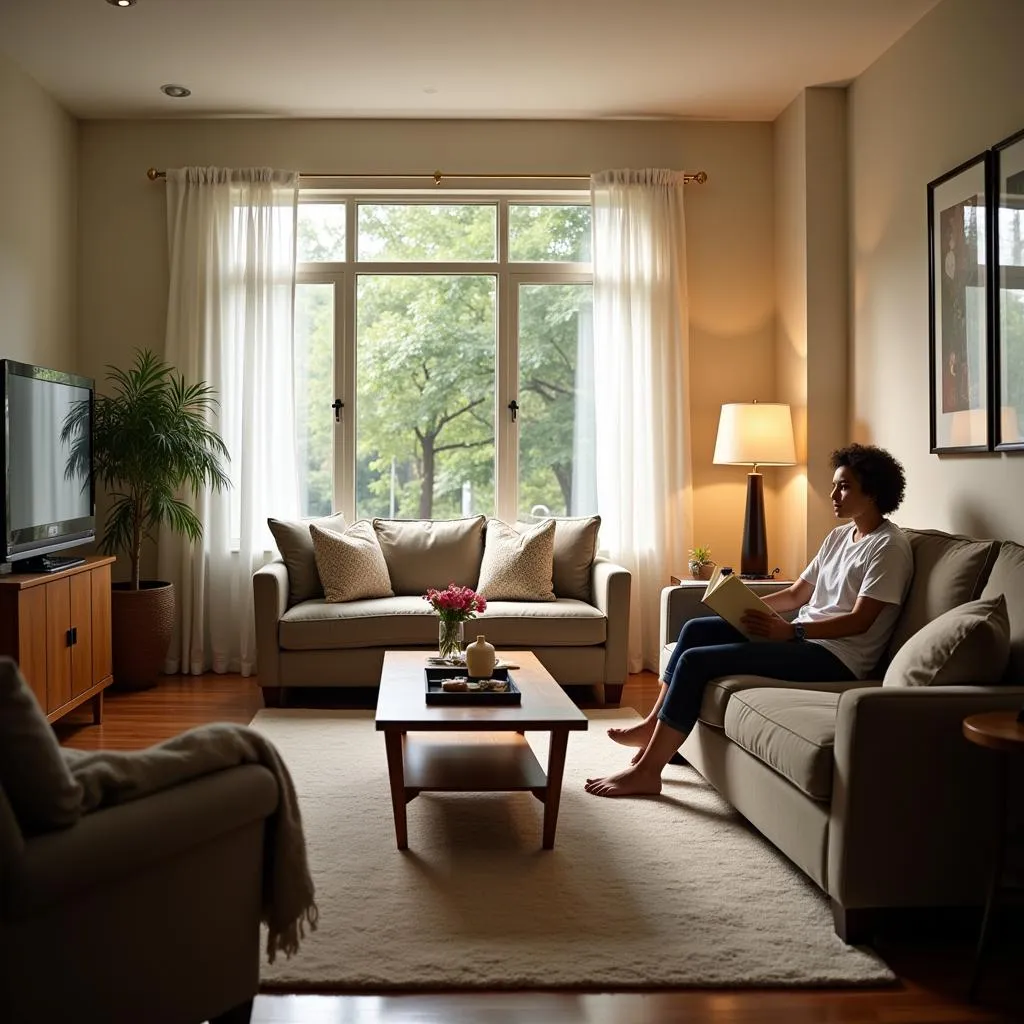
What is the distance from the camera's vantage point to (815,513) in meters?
5.48

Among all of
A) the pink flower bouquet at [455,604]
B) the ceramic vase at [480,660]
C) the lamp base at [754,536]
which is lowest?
the ceramic vase at [480,660]

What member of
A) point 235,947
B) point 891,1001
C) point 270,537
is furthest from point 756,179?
point 235,947

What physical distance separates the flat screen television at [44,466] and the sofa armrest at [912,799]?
315 centimetres

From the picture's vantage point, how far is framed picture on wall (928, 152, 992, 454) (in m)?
4.00

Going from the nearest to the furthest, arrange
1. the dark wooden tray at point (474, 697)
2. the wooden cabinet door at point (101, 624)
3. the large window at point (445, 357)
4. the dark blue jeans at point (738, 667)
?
the dark wooden tray at point (474, 697) < the dark blue jeans at point (738, 667) < the wooden cabinet door at point (101, 624) < the large window at point (445, 357)

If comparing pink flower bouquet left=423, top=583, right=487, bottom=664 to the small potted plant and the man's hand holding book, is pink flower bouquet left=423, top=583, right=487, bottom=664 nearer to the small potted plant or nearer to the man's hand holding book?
the man's hand holding book

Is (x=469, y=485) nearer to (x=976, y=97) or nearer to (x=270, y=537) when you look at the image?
(x=270, y=537)

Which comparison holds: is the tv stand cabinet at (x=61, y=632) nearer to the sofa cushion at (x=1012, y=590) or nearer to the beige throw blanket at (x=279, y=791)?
the beige throw blanket at (x=279, y=791)

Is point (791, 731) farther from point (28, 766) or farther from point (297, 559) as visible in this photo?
point (297, 559)

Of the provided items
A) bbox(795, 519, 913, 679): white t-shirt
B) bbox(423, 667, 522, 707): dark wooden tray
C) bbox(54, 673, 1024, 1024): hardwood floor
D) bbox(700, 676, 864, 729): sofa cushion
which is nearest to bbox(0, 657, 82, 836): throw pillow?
bbox(54, 673, 1024, 1024): hardwood floor

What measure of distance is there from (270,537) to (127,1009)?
433 cm

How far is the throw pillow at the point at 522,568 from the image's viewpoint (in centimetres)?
540

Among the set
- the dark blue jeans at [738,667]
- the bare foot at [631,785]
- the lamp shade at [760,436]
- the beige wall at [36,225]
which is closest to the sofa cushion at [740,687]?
the dark blue jeans at [738,667]

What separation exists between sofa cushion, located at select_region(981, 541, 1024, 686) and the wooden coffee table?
1.16m
